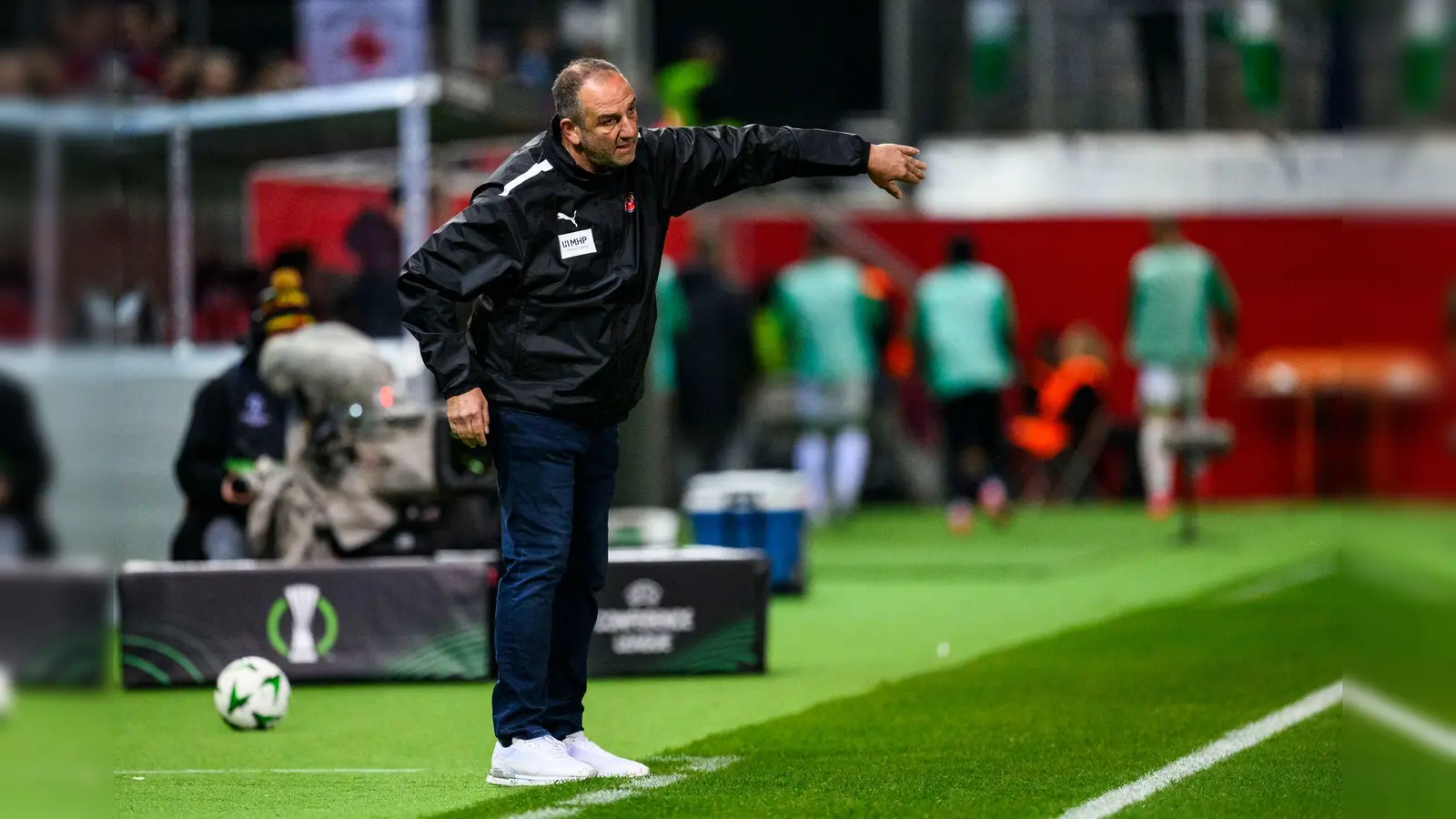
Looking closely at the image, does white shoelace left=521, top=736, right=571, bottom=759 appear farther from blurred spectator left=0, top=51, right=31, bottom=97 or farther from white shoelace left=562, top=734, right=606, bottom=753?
blurred spectator left=0, top=51, right=31, bottom=97

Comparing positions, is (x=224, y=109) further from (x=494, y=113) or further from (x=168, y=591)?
(x=168, y=591)

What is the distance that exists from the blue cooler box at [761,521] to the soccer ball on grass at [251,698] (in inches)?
211

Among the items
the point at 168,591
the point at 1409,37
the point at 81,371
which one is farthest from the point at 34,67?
the point at 168,591

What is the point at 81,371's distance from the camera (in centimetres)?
448

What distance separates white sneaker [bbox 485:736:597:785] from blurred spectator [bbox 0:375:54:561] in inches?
127

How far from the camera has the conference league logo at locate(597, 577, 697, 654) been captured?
1039 cm

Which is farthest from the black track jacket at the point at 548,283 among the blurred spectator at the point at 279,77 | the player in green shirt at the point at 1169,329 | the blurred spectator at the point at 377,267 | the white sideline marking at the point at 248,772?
the player in green shirt at the point at 1169,329

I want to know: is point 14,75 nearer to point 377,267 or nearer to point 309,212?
→ point 377,267

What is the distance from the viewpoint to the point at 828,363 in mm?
19906

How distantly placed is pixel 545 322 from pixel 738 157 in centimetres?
79

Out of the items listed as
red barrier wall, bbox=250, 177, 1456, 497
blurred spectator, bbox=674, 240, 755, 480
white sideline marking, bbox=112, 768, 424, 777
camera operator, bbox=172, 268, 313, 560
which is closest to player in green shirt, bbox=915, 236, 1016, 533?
blurred spectator, bbox=674, 240, 755, 480

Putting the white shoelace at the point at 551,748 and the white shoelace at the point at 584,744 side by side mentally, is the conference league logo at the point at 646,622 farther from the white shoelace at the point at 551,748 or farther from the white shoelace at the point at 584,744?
the white shoelace at the point at 551,748

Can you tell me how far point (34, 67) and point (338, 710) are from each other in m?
5.52

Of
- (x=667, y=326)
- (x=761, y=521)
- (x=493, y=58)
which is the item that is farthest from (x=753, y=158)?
(x=493, y=58)
